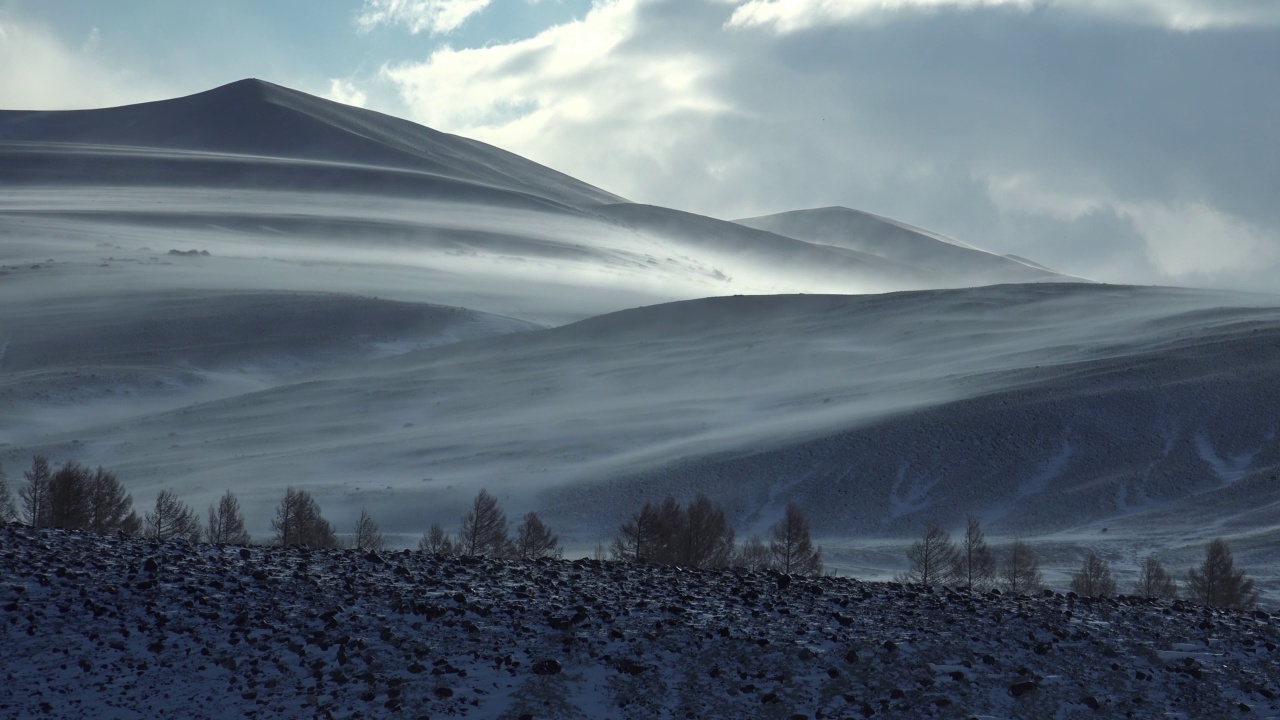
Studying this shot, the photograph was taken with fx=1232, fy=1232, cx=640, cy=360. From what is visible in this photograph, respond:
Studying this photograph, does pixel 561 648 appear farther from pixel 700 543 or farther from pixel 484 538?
pixel 484 538

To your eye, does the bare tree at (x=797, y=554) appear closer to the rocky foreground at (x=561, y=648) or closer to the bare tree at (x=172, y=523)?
the bare tree at (x=172, y=523)

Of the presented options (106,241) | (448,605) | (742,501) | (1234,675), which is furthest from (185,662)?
(106,241)

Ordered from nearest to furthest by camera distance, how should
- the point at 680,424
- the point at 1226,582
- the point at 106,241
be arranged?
the point at 1226,582, the point at 680,424, the point at 106,241

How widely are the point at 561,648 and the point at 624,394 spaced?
6307cm

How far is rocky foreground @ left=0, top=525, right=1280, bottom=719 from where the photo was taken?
10.8 metres

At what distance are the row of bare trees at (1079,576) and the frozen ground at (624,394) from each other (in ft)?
12.5

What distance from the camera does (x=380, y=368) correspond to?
3342 inches

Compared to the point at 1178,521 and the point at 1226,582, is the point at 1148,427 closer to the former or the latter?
the point at 1178,521

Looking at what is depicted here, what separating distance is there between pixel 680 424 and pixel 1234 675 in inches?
2039

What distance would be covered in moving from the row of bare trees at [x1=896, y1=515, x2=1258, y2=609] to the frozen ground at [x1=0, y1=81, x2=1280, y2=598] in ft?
12.5

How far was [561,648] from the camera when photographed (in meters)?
11.7

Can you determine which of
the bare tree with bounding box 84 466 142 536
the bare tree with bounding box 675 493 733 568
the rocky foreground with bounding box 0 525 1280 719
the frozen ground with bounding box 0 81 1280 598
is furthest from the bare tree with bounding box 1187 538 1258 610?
the bare tree with bounding box 84 466 142 536

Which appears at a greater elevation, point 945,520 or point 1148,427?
point 1148,427

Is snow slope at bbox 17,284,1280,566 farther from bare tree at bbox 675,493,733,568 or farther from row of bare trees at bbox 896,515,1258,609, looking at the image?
bare tree at bbox 675,493,733,568
